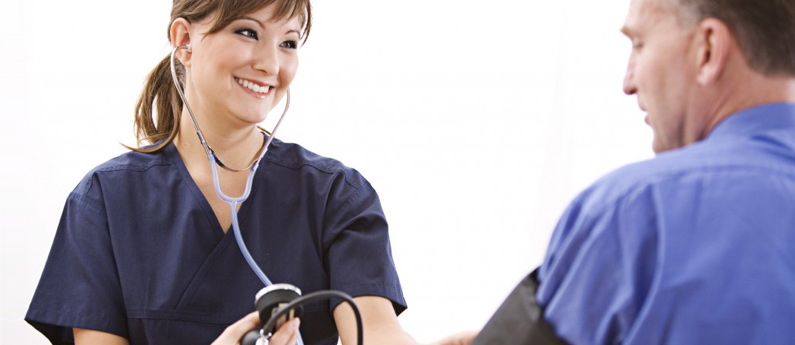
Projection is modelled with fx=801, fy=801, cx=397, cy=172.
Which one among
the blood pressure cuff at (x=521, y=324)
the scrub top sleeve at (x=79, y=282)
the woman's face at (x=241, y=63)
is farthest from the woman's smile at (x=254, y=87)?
the blood pressure cuff at (x=521, y=324)

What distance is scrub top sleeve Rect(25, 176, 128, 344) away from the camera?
138 cm

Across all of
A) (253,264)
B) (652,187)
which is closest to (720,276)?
(652,187)

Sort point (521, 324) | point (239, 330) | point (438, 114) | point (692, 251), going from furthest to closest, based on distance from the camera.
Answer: point (438, 114) < point (239, 330) < point (521, 324) < point (692, 251)

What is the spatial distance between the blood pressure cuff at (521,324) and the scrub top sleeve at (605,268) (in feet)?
0.05

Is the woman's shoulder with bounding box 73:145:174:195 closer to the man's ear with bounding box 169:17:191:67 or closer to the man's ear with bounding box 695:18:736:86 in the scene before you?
the man's ear with bounding box 169:17:191:67

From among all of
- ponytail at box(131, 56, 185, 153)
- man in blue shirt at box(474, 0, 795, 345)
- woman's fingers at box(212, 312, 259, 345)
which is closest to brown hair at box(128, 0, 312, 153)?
ponytail at box(131, 56, 185, 153)

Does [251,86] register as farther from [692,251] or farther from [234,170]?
[692,251]

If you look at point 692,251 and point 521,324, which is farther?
point 521,324

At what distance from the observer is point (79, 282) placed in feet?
4.57

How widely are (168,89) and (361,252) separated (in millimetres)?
516

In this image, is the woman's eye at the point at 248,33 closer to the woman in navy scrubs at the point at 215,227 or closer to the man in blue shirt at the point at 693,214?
the woman in navy scrubs at the point at 215,227

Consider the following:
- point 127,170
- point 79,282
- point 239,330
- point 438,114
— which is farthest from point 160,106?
point 438,114

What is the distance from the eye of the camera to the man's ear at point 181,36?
146cm

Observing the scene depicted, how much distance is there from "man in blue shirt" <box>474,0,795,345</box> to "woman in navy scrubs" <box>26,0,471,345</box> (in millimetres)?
660
